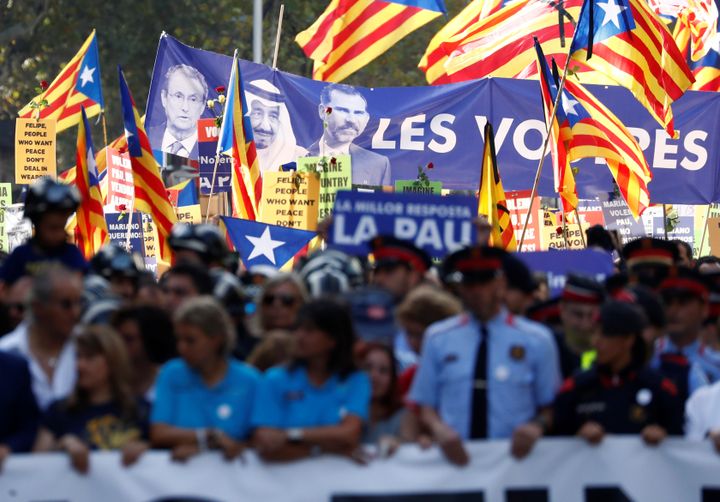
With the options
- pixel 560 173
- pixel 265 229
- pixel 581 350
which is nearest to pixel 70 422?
pixel 581 350

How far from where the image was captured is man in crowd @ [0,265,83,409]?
6.60m

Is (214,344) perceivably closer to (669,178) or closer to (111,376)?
(111,376)

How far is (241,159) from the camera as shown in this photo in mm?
15242

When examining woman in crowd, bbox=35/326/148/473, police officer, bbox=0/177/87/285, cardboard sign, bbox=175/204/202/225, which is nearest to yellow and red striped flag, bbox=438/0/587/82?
cardboard sign, bbox=175/204/202/225

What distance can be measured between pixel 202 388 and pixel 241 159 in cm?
887

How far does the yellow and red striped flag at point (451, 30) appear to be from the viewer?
65.5 feet

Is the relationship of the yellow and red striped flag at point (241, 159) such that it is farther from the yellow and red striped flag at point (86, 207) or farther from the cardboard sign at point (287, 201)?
the yellow and red striped flag at point (86, 207)

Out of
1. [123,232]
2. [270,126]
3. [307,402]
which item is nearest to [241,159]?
[270,126]

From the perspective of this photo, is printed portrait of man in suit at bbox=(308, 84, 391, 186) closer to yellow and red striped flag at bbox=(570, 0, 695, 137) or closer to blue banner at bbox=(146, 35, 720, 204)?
blue banner at bbox=(146, 35, 720, 204)

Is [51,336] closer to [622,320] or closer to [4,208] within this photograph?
[622,320]

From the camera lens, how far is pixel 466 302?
665cm

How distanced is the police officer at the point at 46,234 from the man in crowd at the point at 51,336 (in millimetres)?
1367

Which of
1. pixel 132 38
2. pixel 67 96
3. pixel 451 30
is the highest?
pixel 132 38

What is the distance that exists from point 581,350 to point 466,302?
1080 millimetres
